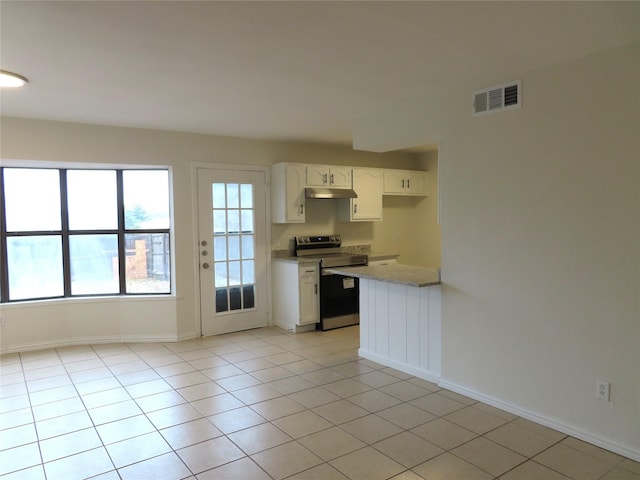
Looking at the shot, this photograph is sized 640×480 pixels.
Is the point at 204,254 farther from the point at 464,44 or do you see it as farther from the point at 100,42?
the point at 464,44

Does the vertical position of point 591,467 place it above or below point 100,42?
below

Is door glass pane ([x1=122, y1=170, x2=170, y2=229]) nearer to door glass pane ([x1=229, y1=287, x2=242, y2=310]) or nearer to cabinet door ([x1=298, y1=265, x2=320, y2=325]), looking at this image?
door glass pane ([x1=229, y1=287, x2=242, y2=310])

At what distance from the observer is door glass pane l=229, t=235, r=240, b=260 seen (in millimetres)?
5430

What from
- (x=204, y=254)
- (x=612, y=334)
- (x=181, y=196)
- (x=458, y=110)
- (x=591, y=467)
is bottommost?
(x=591, y=467)

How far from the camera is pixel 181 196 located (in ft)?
16.6

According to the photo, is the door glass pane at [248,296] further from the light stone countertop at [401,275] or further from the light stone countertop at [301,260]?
the light stone countertop at [401,275]

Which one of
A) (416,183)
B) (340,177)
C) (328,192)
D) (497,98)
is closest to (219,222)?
(328,192)

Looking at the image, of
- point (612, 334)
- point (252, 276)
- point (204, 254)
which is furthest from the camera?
point (252, 276)

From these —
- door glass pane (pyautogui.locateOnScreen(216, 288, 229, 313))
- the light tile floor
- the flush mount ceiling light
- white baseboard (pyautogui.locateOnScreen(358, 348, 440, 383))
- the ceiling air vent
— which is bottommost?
the light tile floor

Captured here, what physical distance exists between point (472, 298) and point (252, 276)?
9.76 ft

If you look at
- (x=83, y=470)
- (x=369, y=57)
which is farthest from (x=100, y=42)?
(x=83, y=470)

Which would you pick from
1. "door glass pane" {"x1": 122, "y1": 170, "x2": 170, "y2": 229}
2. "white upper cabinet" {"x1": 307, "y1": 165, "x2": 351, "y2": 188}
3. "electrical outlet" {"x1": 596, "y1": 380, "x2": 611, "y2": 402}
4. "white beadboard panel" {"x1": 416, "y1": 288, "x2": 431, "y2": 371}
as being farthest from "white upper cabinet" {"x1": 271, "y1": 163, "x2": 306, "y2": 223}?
"electrical outlet" {"x1": 596, "y1": 380, "x2": 611, "y2": 402}

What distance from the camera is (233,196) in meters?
5.41

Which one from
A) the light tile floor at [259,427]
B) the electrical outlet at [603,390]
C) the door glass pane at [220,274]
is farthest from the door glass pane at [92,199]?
the electrical outlet at [603,390]
